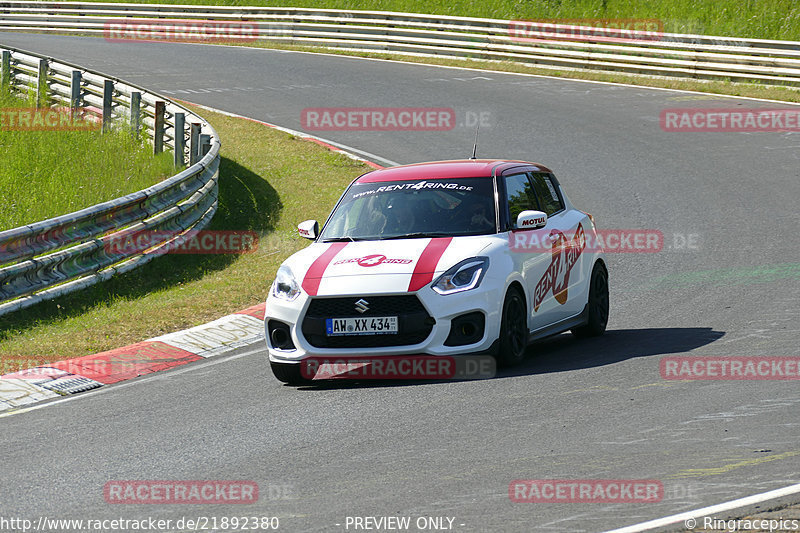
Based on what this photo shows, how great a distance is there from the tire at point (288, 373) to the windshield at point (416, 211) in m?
1.27

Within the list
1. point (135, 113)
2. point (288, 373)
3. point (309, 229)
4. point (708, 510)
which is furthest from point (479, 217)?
point (135, 113)

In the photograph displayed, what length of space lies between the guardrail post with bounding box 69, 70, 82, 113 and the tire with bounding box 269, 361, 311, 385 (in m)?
14.5

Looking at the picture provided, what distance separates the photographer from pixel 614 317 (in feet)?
36.7

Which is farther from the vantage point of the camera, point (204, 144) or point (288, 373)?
point (204, 144)

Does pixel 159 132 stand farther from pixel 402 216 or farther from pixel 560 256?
pixel 560 256

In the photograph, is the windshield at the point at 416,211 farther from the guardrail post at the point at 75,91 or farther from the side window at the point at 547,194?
the guardrail post at the point at 75,91

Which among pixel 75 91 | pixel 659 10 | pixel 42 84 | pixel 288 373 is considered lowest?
pixel 42 84

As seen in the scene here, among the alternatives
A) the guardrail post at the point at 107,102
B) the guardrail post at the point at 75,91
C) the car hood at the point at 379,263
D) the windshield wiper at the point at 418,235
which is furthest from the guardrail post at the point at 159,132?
the windshield wiper at the point at 418,235

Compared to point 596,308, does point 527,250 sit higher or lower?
higher

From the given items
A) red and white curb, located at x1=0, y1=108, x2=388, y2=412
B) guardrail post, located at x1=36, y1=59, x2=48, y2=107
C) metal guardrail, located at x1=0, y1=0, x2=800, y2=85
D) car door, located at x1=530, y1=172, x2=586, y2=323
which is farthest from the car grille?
metal guardrail, located at x1=0, y1=0, x2=800, y2=85

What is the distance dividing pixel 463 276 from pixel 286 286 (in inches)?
53.6

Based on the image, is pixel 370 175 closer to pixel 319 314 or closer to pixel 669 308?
pixel 319 314

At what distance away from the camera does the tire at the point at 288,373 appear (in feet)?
28.6

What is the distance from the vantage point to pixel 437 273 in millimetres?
8523
